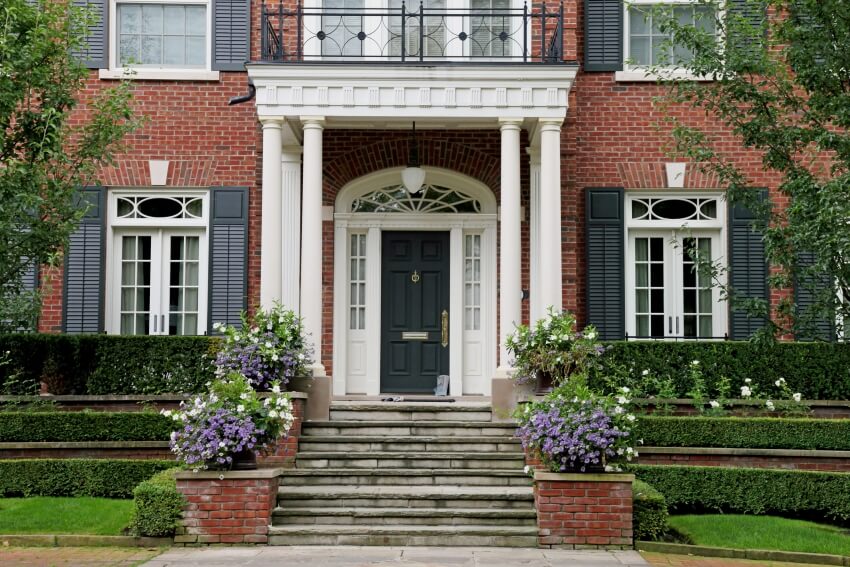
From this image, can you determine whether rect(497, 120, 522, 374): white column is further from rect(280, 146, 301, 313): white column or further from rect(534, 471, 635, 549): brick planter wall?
rect(280, 146, 301, 313): white column

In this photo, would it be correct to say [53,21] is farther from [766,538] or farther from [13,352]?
[766,538]

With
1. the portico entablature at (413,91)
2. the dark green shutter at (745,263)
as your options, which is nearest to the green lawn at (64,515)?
the portico entablature at (413,91)

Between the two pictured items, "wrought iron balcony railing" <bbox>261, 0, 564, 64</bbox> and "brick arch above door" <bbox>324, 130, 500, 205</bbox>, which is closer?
"wrought iron balcony railing" <bbox>261, 0, 564, 64</bbox>

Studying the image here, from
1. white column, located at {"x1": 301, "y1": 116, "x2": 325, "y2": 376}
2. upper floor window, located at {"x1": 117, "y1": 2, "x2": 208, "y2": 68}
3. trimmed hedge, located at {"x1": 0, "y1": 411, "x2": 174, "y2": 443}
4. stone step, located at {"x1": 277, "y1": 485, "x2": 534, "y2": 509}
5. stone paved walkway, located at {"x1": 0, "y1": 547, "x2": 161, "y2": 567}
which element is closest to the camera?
stone paved walkway, located at {"x1": 0, "y1": 547, "x2": 161, "y2": 567}

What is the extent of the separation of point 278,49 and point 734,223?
621cm

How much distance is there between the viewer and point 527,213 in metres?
13.4

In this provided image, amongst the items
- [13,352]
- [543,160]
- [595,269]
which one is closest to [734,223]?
[595,269]

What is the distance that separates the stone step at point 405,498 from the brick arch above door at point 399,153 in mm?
4736

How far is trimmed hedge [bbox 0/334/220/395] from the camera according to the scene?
1217 cm

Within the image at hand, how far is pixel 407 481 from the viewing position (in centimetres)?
1031

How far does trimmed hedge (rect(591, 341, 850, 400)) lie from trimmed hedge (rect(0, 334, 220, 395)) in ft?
15.9

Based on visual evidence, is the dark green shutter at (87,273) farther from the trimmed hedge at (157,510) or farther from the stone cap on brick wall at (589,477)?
the stone cap on brick wall at (589,477)

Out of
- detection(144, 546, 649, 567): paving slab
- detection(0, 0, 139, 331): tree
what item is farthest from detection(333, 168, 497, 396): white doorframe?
detection(144, 546, 649, 567): paving slab

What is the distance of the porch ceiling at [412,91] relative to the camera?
38.8 feet
